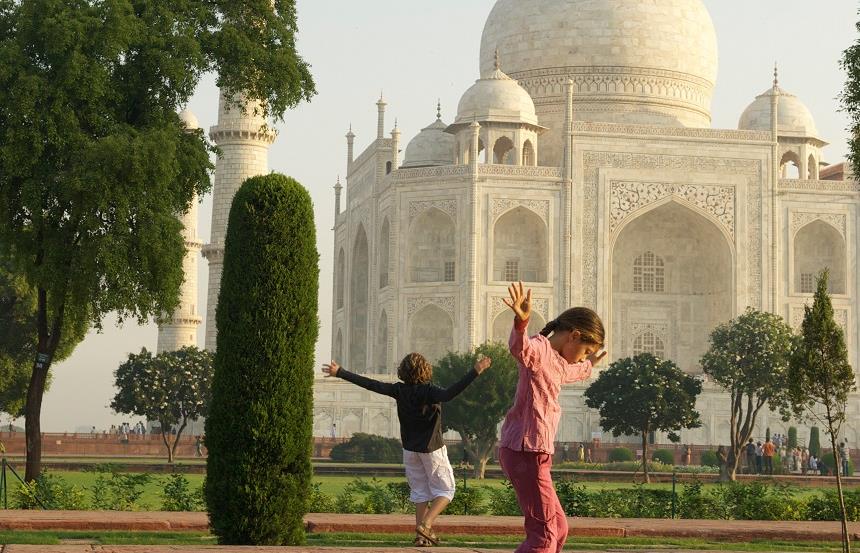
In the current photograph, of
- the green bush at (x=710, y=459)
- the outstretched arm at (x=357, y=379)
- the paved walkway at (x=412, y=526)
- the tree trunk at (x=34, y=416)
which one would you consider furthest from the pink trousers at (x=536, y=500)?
the green bush at (x=710, y=459)

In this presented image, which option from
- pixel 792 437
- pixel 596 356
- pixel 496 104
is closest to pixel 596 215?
pixel 496 104

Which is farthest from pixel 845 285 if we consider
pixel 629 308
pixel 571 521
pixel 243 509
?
pixel 243 509

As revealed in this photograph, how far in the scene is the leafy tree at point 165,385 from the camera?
106 feet

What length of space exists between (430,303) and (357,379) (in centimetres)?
3153

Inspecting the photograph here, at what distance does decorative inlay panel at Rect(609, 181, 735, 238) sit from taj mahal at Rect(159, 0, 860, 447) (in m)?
0.04

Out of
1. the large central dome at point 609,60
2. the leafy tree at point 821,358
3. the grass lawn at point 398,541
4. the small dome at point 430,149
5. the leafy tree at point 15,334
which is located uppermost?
the large central dome at point 609,60

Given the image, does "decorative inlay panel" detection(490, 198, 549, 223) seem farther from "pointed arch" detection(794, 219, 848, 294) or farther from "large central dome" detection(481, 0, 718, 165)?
"pointed arch" detection(794, 219, 848, 294)

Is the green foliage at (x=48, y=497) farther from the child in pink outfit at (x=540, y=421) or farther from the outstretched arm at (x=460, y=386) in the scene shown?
the child in pink outfit at (x=540, y=421)

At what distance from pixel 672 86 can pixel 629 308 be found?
685 cm

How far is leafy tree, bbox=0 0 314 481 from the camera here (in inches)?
571

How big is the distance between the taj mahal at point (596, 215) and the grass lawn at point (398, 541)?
85.4ft

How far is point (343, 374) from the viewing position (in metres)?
8.48

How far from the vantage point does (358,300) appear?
4638cm

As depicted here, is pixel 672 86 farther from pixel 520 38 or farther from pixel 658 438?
pixel 658 438
